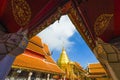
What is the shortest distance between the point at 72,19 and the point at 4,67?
3.98 feet

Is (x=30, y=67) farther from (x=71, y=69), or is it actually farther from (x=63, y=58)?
(x=63, y=58)

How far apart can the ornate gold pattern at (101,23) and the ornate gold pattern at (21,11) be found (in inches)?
39.2

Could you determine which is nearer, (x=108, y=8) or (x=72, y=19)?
(x=108, y=8)

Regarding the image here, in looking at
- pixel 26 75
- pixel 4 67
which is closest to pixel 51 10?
pixel 4 67

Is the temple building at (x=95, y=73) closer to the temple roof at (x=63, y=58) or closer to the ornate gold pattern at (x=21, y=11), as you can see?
the temple roof at (x=63, y=58)

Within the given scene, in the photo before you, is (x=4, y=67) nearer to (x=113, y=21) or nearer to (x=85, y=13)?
(x=85, y=13)

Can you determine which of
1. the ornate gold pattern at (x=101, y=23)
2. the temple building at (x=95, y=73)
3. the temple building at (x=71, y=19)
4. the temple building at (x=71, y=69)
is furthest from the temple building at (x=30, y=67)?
the temple building at (x=71, y=69)

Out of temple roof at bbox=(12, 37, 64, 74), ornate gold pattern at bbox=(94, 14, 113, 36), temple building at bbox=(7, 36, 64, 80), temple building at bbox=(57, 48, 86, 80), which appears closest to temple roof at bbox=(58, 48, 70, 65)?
temple building at bbox=(57, 48, 86, 80)

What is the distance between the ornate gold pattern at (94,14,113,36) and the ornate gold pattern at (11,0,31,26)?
0.99 m

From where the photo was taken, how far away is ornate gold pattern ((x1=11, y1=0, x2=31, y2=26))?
2.61m

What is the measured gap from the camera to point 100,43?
2.38 meters

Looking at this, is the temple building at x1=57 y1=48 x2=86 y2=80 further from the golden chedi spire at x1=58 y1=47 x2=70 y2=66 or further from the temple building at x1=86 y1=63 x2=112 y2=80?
the temple building at x1=86 y1=63 x2=112 y2=80

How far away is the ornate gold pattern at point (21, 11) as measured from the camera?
8.57 feet

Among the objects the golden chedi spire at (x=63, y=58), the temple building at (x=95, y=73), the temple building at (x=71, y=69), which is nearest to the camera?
the temple building at (x=95, y=73)
